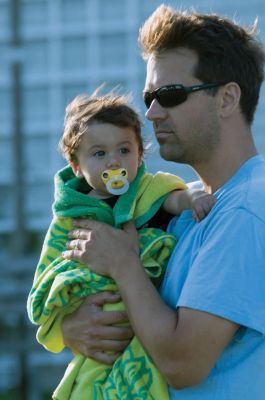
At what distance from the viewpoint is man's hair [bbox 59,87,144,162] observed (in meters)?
2.77

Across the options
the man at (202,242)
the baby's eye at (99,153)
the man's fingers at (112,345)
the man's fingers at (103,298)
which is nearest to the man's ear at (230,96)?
the man at (202,242)

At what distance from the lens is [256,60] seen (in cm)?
280

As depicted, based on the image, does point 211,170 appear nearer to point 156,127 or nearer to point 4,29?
point 156,127

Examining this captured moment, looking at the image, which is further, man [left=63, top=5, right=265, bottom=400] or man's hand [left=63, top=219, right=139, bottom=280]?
man's hand [left=63, top=219, right=139, bottom=280]

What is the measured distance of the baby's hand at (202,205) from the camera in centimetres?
257

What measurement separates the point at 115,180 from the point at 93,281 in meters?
0.30

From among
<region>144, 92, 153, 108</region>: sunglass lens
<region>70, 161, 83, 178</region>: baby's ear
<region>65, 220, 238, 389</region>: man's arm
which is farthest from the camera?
<region>70, 161, 83, 178</region>: baby's ear

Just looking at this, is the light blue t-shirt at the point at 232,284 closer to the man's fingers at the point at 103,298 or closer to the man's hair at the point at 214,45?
the man's fingers at the point at 103,298

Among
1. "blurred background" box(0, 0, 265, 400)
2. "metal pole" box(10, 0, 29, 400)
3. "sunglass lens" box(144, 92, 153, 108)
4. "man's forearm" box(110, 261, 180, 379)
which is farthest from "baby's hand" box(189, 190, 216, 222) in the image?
"blurred background" box(0, 0, 265, 400)

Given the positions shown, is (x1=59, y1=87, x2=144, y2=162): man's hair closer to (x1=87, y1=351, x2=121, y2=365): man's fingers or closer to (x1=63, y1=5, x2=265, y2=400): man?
(x1=63, y1=5, x2=265, y2=400): man

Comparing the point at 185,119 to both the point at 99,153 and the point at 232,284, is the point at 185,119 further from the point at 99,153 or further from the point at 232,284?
Answer: the point at 232,284

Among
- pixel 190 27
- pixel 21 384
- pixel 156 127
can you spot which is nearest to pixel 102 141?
pixel 156 127

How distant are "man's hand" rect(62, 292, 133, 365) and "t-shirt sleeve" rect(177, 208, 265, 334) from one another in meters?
0.26

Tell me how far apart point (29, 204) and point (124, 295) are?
242 inches
